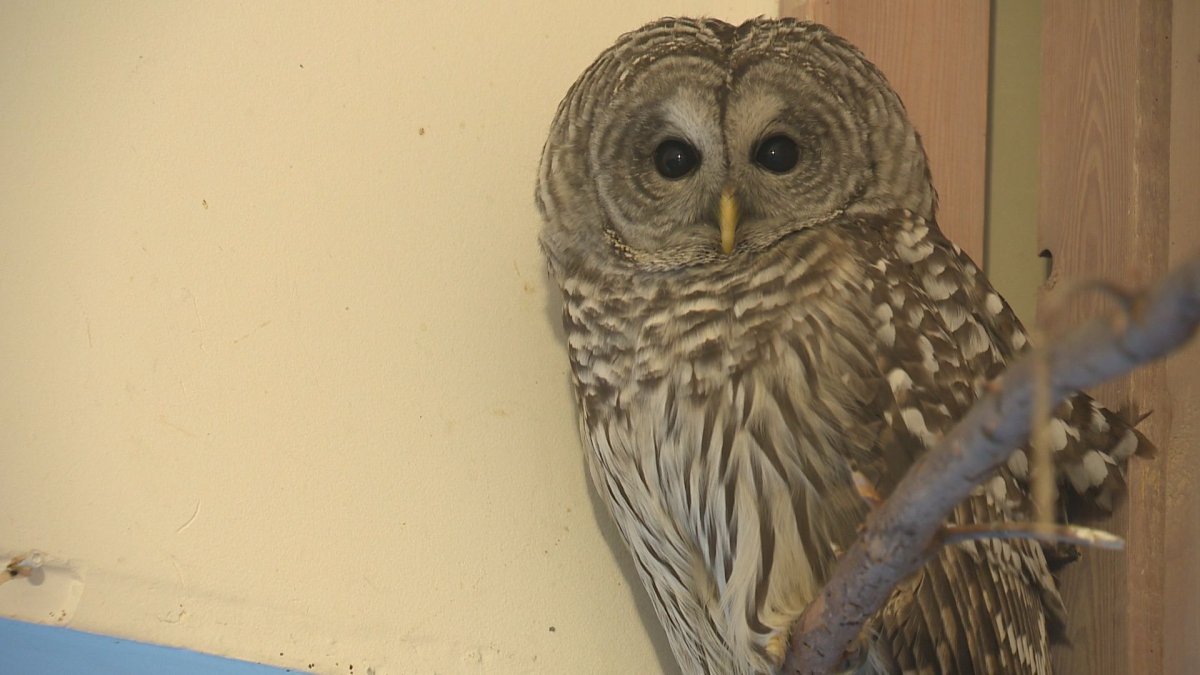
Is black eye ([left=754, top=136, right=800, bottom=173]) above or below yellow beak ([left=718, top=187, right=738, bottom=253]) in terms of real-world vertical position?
above

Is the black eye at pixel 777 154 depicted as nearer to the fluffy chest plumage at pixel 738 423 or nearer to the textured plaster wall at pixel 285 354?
the fluffy chest plumage at pixel 738 423

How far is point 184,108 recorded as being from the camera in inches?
58.4

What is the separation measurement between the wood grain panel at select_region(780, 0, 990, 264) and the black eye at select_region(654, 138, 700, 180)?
1.45ft

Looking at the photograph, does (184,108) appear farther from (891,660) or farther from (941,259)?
(891,660)

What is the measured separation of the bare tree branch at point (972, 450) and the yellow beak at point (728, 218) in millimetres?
552

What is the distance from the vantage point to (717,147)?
149 centimetres

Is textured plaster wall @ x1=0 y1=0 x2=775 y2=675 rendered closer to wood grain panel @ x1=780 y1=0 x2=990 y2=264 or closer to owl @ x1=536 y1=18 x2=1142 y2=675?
owl @ x1=536 y1=18 x2=1142 y2=675

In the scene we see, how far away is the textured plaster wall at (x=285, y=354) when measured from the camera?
1410 millimetres

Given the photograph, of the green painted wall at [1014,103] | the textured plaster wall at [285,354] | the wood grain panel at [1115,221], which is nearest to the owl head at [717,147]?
the textured plaster wall at [285,354]

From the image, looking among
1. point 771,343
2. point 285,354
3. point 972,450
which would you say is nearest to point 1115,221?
point 771,343

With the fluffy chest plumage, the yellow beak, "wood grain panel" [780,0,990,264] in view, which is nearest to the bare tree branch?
the fluffy chest plumage

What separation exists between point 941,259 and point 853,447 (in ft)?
1.13

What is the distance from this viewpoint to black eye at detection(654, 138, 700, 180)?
1522 mm

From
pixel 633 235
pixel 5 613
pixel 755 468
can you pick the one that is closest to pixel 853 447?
pixel 755 468
